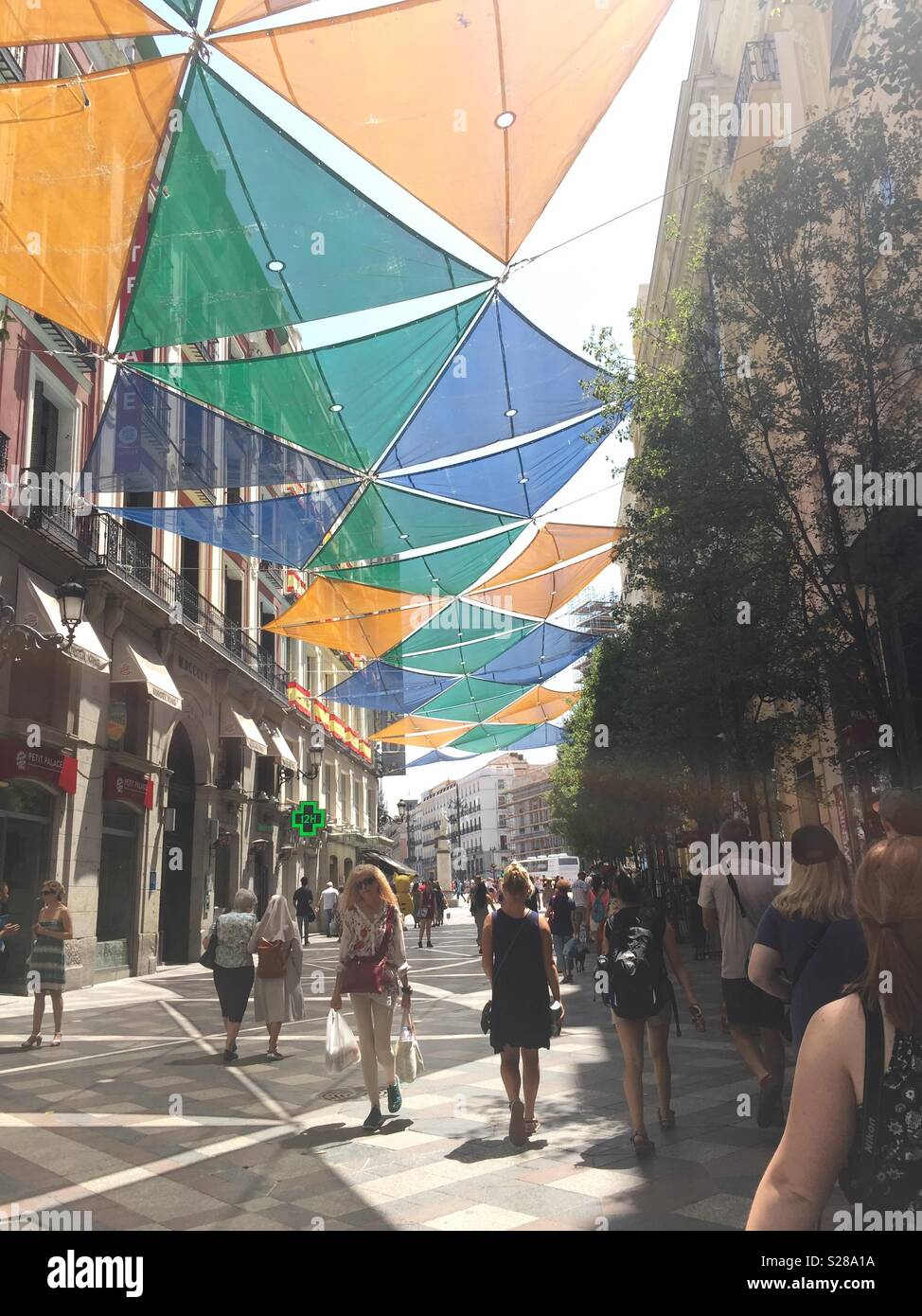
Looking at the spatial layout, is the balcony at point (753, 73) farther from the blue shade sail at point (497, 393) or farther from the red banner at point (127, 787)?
the red banner at point (127, 787)

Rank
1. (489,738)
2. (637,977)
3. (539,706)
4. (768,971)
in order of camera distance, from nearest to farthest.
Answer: (768,971), (637,977), (539,706), (489,738)

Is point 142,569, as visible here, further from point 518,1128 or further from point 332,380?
point 518,1128

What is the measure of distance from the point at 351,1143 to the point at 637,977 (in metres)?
2.06

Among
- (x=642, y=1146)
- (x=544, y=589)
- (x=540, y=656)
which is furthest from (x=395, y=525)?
(x=642, y=1146)

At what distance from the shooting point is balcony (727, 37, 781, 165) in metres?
17.4

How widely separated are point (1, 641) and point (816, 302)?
34.5 feet

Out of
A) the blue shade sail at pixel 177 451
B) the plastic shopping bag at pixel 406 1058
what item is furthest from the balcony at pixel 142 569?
the plastic shopping bag at pixel 406 1058

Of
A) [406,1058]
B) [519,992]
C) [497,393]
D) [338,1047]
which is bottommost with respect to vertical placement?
[406,1058]

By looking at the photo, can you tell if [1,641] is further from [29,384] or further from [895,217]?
[895,217]

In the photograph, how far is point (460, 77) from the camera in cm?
822

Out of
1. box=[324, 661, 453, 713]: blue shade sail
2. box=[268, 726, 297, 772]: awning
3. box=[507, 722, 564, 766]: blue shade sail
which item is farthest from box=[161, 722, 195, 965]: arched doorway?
box=[507, 722, 564, 766]: blue shade sail

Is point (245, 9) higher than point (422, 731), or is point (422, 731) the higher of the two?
point (245, 9)

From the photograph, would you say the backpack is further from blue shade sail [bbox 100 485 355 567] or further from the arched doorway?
the arched doorway

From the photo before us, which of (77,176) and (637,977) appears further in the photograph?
(77,176)
